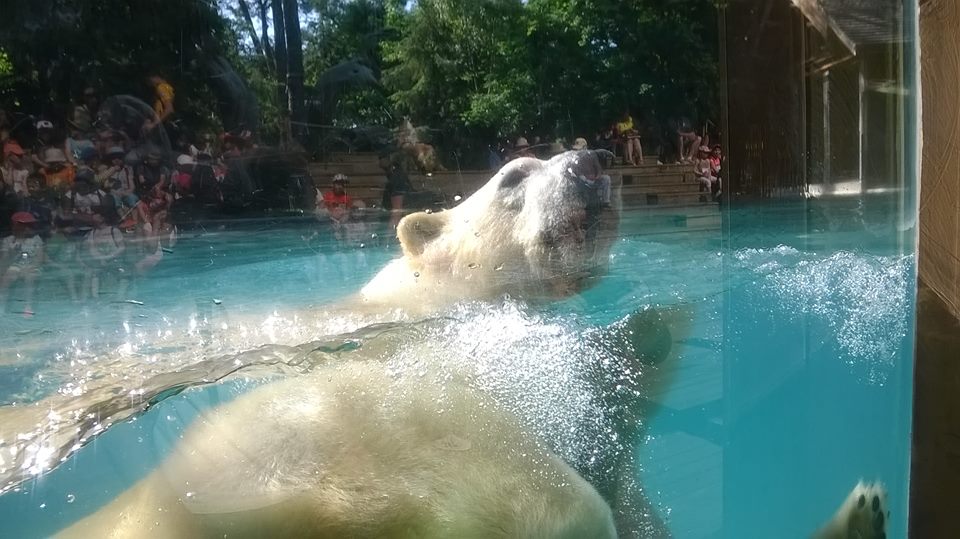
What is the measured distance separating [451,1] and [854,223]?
1.24m

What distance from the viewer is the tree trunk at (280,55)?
4.47ft

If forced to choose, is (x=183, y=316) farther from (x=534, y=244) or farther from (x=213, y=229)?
(x=534, y=244)

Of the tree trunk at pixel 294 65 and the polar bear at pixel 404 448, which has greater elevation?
the tree trunk at pixel 294 65

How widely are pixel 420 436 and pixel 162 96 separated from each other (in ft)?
3.00

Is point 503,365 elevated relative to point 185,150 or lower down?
lower down

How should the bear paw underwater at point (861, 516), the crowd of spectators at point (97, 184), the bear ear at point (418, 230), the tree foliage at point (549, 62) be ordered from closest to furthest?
the crowd of spectators at point (97, 184) < the tree foliage at point (549, 62) < the bear ear at point (418, 230) < the bear paw underwater at point (861, 516)

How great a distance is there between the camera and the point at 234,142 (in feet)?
4.41

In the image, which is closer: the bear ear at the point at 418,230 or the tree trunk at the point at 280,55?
the tree trunk at the point at 280,55

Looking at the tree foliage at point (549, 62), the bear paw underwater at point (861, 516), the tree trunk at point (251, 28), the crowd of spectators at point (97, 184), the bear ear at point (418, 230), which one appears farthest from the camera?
the bear paw underwater at point (861, 516)

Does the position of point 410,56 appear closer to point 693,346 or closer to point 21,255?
point 21,255

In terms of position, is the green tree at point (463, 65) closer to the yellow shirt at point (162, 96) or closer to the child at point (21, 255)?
the yellow shirt at point (162, 96)

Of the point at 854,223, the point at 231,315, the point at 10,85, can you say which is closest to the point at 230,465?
the point at 231,315

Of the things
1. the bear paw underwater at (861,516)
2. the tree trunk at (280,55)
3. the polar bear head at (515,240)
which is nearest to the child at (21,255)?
the tree trunk at (280,55)

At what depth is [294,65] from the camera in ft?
4.50
